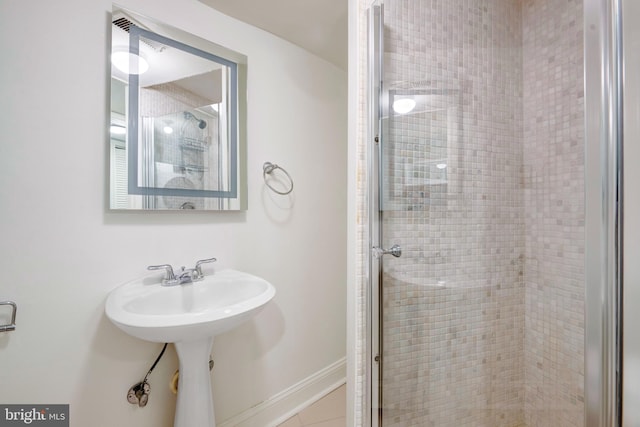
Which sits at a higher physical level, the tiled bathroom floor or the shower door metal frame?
the shower door metal frame

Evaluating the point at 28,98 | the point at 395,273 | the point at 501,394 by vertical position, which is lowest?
the point at 501,394

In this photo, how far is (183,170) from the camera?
1.25 metres

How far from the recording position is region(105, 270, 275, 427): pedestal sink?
2.82ft

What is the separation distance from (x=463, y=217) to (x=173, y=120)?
133cm

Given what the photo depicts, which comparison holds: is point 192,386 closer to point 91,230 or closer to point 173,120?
point 91,230

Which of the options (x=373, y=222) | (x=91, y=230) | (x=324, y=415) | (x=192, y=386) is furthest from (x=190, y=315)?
(x=324, y=415)

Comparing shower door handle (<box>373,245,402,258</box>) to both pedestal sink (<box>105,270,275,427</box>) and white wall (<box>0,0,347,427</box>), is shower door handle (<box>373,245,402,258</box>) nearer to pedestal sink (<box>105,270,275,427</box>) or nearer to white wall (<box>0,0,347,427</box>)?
pedestal sink (<box>105,270,275,427</box>)

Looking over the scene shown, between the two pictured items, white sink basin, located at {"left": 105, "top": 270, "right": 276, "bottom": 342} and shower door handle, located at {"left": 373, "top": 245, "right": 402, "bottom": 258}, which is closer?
white sink basin, located at {"left": 105, "top": 270, "right": 276, "bottom": 342}

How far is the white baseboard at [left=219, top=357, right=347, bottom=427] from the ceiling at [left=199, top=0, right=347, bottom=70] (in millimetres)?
2094

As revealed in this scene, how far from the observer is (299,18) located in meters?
1.45

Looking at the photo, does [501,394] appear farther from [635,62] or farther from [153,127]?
[153,127]

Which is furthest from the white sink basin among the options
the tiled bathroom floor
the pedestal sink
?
the tiled bathroom floor

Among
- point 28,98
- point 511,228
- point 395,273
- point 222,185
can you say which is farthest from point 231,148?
point 511,228

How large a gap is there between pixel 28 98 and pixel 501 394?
2.11m
